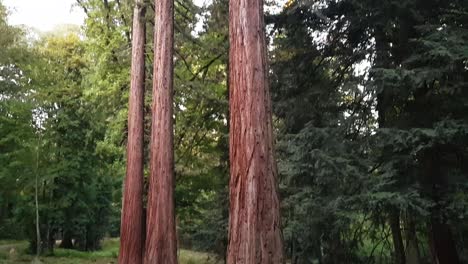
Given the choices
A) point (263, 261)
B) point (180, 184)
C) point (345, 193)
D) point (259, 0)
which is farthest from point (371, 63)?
point (180, 184)

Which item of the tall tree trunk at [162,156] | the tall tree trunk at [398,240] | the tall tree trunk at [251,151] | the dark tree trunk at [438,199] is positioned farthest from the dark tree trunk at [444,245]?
the tall tree trunk at [162,156]

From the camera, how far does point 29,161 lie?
674 inches

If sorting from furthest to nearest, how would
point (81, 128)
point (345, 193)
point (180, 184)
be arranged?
point (81, 128), point (180, 184), point (345, 193)

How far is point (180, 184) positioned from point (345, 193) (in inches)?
312

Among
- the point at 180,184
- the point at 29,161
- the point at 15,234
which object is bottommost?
the point at 15,234

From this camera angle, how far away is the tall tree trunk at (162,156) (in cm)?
830

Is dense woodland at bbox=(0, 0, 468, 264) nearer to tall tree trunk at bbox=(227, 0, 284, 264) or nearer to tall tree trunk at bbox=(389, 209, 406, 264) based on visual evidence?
tall tree trunk at bbox=(389, 209, 406, 264)

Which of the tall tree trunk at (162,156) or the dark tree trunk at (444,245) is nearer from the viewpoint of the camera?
the dark tree trunk at (444,245)

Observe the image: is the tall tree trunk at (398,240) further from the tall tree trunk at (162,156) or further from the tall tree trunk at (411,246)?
the tall tree trunk at (162,156)

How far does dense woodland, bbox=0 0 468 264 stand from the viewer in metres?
6.78

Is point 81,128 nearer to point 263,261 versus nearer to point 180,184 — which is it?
point 180,184

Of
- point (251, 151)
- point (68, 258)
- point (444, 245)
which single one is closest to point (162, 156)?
point (251, 151)

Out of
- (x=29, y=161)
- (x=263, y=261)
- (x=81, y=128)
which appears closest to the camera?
(x=263, y=261)

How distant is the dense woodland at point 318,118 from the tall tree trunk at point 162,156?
163cm
